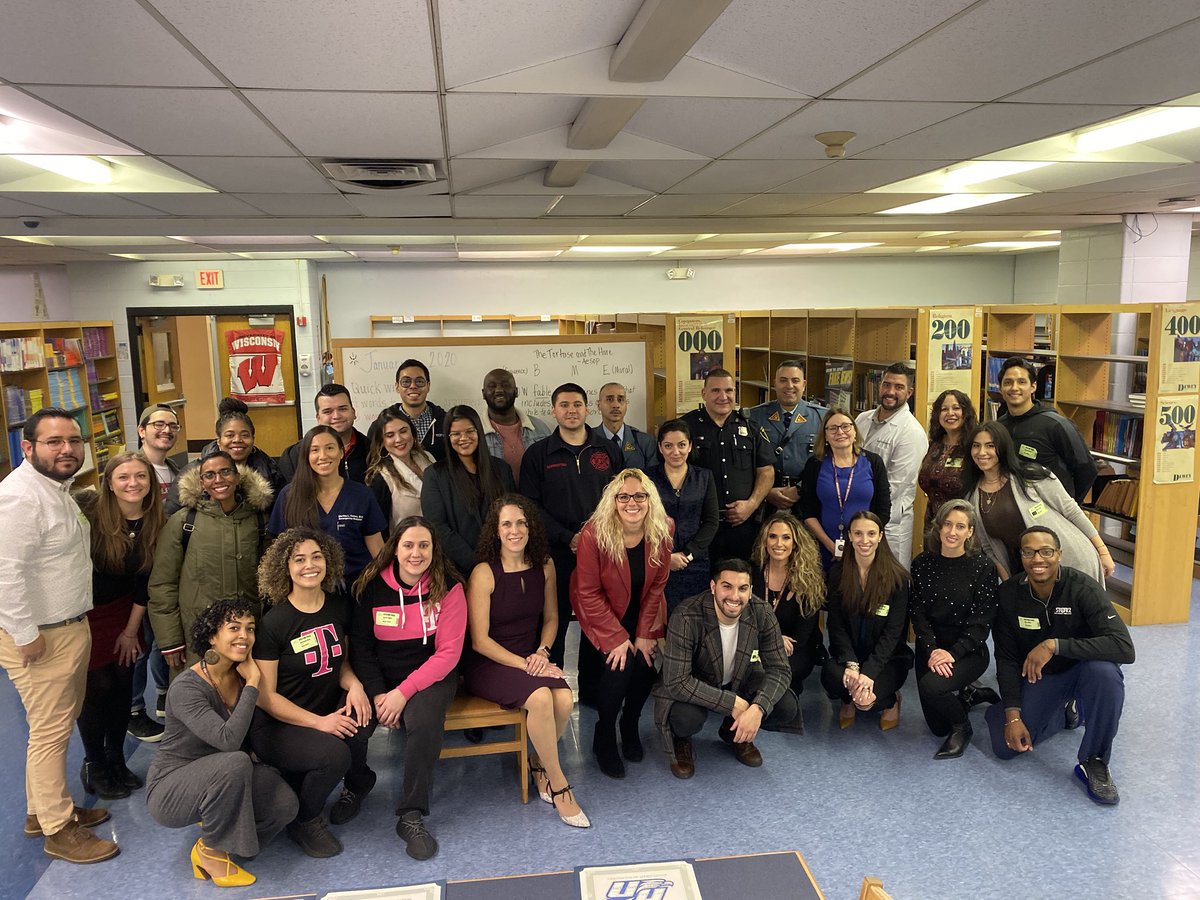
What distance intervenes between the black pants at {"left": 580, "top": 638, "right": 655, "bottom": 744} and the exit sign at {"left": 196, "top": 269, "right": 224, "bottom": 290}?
782 centimetres

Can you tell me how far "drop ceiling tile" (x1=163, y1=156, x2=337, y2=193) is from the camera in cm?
362

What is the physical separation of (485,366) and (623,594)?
6.76 feet

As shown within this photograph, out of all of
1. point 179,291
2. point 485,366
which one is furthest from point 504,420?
point 179,291

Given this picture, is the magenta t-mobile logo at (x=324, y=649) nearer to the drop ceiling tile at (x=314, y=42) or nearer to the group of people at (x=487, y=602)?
the group of people at (x=487, y=602)

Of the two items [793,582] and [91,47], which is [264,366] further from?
[91,47]

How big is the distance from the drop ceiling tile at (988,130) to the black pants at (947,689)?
2313 millimetres

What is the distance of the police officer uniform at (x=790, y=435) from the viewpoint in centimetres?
491

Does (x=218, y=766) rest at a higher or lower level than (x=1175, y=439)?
lower

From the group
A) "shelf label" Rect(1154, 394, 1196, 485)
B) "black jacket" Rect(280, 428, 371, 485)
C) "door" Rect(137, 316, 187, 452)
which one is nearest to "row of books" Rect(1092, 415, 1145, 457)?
"shelf label" Rect(1154, 394, 1196, 485)

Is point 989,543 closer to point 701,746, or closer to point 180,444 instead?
point 701,746

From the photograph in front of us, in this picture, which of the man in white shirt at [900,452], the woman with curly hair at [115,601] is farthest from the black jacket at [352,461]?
the man in white shirt at [900,452]

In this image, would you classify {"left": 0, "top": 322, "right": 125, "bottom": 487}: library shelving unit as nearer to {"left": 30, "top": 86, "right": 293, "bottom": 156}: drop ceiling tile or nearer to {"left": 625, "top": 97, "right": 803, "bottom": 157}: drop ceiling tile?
{"left": 30, "top": 86, "right": 293, "bottom": 156}: drop ceiling tile

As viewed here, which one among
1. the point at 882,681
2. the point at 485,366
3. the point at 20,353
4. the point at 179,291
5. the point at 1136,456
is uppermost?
the point at 179,291

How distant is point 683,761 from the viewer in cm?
360
